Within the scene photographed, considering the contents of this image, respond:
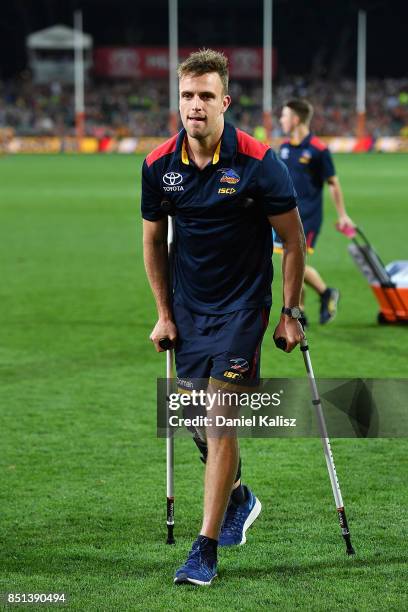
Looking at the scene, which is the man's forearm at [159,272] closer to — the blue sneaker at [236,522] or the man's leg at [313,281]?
the blue sneaker at [236,522]

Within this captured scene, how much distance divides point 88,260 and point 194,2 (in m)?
57.6

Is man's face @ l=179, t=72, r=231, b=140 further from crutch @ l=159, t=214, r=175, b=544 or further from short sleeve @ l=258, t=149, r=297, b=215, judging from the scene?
crutch @ l=159, t=214, r=175, b=544

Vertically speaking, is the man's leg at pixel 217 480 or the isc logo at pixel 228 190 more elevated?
the isc logo at pixel 228 190

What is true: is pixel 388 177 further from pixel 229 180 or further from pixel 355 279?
pixel 229 180

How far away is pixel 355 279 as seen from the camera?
52.0ft

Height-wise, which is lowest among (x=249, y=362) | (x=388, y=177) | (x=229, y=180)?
(x=388, y=177)

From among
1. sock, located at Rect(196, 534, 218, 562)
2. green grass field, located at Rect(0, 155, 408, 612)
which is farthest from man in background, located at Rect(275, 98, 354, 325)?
sock, located at Rect(196, 534, 218, 562)

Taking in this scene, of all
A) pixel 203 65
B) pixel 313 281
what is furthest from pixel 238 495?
pixel 313 281

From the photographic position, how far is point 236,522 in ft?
18.1

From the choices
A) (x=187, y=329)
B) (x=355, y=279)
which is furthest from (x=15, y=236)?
(x=187, y=329)

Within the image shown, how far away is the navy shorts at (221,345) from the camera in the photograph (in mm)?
A: 5082

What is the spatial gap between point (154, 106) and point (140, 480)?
65279mm

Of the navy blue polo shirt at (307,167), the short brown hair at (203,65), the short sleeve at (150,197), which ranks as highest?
the short brown hair at (203,65)

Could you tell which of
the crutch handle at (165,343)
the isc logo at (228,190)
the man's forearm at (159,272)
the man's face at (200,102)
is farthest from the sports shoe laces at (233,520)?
the man's face at (200,102)
